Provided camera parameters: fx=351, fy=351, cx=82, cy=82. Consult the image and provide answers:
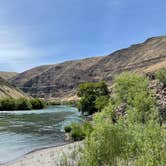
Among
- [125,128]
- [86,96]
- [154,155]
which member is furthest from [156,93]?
[86,96]

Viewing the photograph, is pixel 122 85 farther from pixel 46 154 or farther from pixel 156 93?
pixel 46 154

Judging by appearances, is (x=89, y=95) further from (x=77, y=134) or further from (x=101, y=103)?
(x=77, y=134)

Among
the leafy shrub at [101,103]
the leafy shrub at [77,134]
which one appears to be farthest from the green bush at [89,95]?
the leafy shrub at [77,134]

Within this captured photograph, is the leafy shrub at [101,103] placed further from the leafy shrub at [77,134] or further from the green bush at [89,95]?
the leafy shrub at [77,134]

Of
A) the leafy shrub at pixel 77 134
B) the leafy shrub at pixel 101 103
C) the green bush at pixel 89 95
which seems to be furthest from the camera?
the green bush at pixel 89 95

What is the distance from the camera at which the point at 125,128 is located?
872 inches

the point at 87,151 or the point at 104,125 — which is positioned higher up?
the point at 104,125

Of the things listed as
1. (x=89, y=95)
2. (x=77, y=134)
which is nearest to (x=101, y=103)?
(x=89, y=95)

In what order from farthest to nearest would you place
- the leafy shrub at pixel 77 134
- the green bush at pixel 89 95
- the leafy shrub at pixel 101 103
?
1. the green bush at pixel 89 95
2. the leafy shrub at pixel 101 103
3. the leafy shrub at pixel 77 134

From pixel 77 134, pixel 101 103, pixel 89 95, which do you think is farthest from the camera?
pixel 89 95

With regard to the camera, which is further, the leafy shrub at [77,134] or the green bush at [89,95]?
the green bush at [89,95]

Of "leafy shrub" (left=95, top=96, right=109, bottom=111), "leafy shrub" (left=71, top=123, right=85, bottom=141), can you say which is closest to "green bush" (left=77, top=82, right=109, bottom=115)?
"leafy shrub" (left=95, top=96, right=109, bottom=111)

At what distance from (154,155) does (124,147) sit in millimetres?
3845

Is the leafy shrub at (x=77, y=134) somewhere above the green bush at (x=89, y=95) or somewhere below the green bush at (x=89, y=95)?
below
